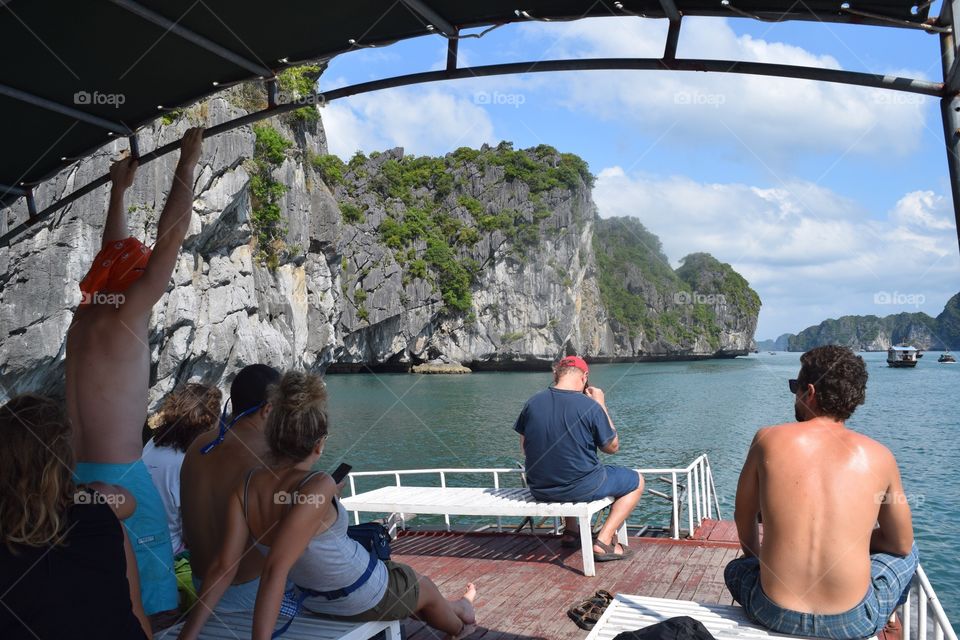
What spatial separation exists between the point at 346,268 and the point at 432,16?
5818 cm

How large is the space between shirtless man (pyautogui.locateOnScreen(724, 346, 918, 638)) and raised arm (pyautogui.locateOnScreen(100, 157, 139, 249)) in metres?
2.78

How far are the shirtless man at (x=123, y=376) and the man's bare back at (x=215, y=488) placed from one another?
0.24 metres

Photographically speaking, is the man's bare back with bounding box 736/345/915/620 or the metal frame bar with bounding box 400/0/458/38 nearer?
the man's bare back with bounding box 736/345/915/620

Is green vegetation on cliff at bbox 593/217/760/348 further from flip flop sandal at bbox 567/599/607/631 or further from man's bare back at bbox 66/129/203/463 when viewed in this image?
man's bare back at bbox 66/129/203/463

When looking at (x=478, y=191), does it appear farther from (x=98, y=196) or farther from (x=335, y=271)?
(x=98, y=196)

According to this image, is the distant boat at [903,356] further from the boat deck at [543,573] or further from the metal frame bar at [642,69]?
the metal frame bar at [642,69]

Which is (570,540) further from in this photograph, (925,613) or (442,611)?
(925,613)

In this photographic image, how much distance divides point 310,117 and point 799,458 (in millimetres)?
41771

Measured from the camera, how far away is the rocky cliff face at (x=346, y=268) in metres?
21.0

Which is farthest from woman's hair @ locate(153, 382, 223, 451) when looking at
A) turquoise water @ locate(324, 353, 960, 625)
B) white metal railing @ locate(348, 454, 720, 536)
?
turquoise water @ locate(324, 353, 960, 625)

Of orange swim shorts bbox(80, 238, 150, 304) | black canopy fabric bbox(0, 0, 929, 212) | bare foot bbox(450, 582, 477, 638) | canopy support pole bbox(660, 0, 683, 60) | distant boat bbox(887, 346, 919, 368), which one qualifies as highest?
black canopy fabric bbox(0, 0, 929, 212)

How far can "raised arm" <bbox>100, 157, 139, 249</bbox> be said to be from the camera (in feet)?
10.3

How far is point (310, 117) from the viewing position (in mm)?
41188

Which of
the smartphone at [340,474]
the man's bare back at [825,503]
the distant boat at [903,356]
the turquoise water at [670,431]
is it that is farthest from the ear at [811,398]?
the distant boat at [903,356]
